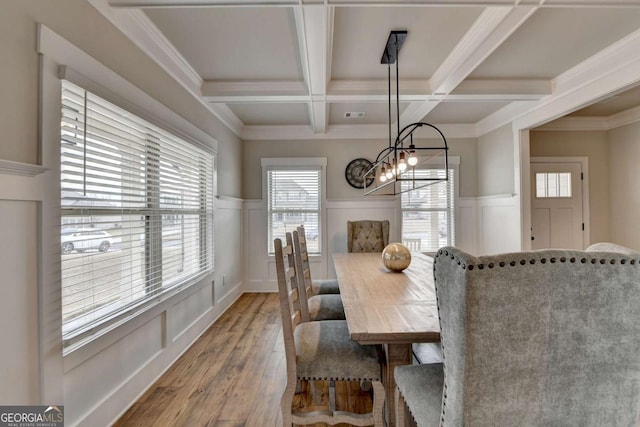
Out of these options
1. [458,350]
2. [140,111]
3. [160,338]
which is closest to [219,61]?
[140,111]

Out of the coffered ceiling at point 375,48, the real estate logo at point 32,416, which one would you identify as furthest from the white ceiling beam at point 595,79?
the real estate logo at point 32,416

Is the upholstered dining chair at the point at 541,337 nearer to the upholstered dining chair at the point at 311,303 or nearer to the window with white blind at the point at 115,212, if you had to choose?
the upholstered dining chair at the point at 311,303

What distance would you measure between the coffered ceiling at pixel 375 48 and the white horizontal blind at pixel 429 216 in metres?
1.31

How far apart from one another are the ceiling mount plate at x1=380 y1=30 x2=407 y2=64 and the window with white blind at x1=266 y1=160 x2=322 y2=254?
2223 millimetres

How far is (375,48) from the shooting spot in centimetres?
246

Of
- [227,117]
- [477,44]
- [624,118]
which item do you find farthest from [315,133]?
[624,118]

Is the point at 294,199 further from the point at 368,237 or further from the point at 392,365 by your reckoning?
the point at 392,365

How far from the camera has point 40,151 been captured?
1.35 meters

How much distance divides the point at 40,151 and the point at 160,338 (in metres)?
1.55

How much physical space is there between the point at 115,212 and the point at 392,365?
175cm

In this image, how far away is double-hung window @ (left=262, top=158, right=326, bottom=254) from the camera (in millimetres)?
4648

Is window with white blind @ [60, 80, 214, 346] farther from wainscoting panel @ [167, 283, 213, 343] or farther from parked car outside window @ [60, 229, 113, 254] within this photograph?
wainscoting panel @ [167, 283, 213, 343]

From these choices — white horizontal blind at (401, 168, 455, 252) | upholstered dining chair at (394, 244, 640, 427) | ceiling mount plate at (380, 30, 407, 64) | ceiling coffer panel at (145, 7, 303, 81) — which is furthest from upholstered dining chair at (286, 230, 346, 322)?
white horizontal blind at (401, 168, 455, 252)

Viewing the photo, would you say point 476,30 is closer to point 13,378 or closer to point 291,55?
point 291,55
